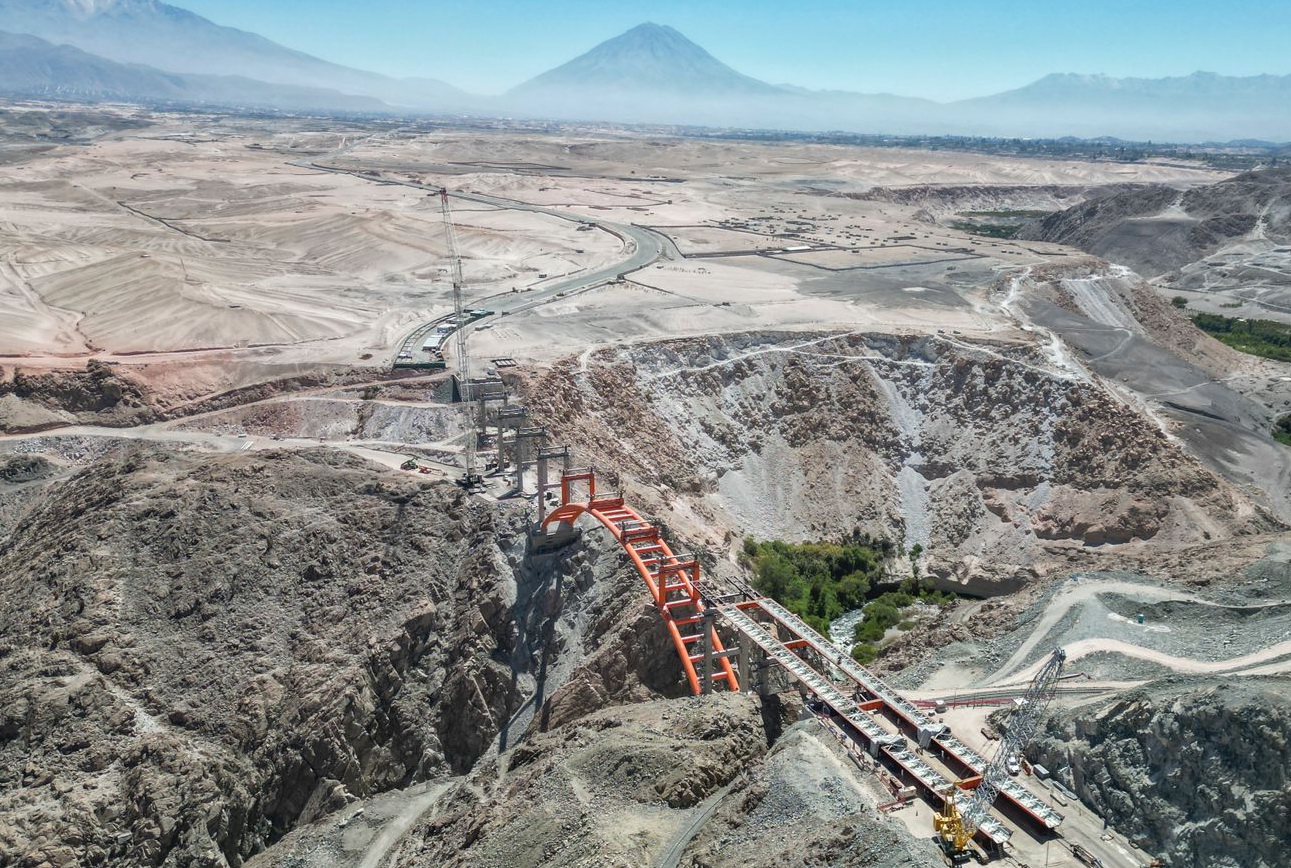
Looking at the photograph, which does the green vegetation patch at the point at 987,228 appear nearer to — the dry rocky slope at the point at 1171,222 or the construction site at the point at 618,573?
the dry rocky slope at the point at 1171,222

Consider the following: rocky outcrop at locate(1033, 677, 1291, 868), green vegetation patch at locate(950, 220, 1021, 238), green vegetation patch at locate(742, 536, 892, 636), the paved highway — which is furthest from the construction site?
green vegetation patch at locate(950, 220, 1021, 238)

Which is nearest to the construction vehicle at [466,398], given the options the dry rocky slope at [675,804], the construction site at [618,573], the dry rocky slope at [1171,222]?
the construction site at [618,573]

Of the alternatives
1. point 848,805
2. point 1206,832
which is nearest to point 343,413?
point 848,805

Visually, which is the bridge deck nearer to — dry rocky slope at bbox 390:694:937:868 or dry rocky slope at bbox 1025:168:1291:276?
dry rocky slope at bbox 390:694:937:868

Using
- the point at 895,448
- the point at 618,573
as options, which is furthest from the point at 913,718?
the point at 895,448

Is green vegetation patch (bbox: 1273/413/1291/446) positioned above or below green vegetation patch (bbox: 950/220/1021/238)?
below

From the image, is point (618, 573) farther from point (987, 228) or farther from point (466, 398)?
point (987, 228)
